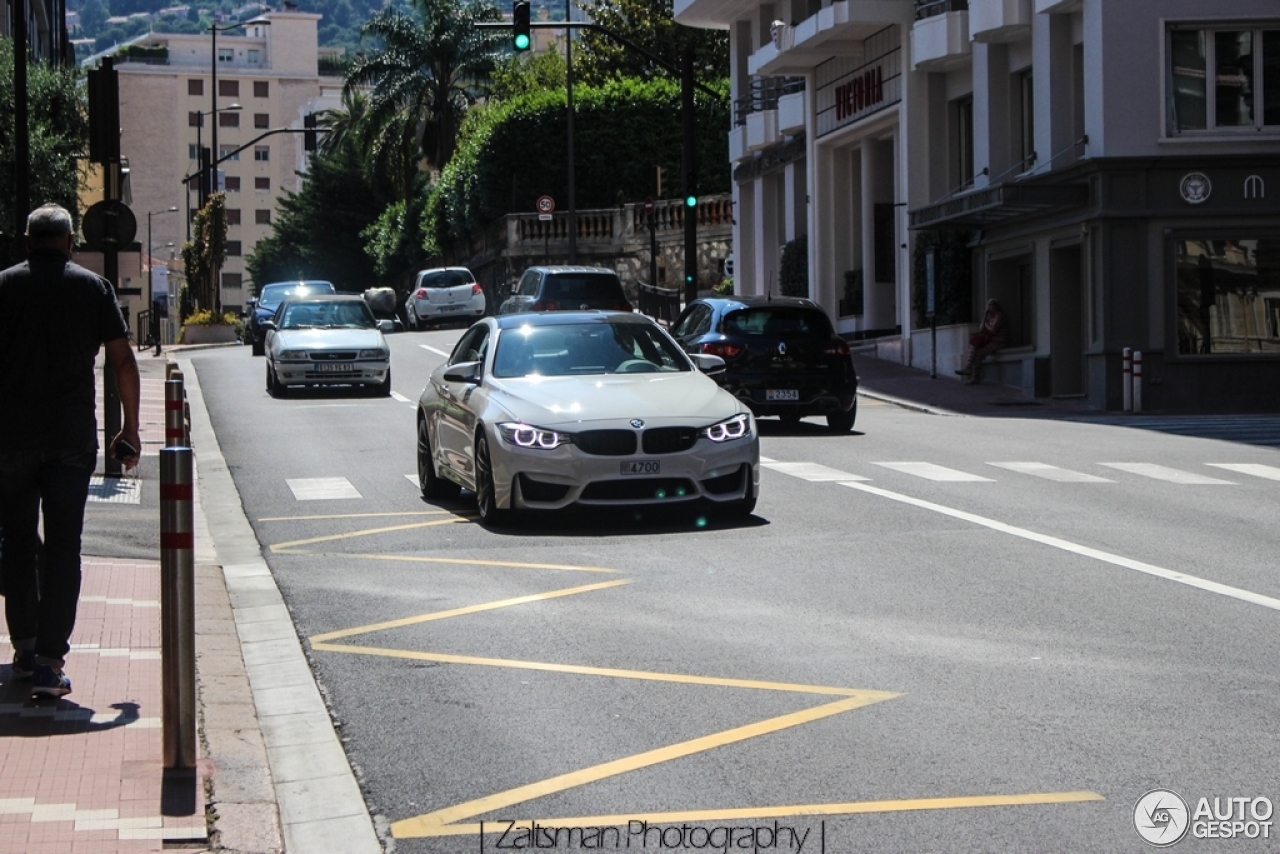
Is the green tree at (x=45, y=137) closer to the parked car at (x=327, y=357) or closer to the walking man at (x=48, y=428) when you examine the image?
the parked car at (x=327, y=357)

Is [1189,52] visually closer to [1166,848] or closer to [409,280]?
[1166,848]

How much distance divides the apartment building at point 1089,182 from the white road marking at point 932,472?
12120mm

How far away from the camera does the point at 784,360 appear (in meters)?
22.9

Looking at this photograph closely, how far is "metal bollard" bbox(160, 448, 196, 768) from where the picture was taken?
619cm

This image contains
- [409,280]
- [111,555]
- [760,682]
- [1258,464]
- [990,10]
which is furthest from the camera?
[409,280]

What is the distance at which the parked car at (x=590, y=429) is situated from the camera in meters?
12.9

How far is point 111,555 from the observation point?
12.0 meters

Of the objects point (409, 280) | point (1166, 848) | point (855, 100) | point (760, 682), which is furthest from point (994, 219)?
point (409, 280)

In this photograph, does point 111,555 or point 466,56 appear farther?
point 466,56

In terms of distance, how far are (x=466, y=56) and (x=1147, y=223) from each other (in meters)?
48.3

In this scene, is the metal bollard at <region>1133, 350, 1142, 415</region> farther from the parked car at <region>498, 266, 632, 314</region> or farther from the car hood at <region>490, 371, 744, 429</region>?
the car hood at <region>490, 371, 744, 429</region>

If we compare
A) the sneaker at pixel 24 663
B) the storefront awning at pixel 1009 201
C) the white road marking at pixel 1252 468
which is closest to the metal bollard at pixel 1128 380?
the storefront awning at pixel 1009 201

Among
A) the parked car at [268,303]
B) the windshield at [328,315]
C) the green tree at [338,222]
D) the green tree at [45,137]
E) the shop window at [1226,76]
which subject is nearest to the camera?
the shop window at [1226,76]

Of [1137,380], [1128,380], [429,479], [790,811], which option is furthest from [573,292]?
[790,811]
